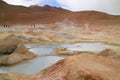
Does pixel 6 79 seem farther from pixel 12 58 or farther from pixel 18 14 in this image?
pixel 18 14

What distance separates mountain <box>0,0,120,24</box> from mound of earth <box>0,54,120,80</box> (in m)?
86.0

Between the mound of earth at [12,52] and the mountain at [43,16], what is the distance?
7463 centimetres

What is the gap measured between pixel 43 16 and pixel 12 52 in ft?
298

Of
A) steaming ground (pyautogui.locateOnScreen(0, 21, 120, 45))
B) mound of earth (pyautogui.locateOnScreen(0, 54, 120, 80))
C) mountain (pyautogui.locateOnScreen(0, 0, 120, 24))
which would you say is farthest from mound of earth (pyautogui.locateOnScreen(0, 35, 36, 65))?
mountain (pyautogui.locateOnScreen(0, 0, 120, 24))

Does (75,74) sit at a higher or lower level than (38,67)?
higher

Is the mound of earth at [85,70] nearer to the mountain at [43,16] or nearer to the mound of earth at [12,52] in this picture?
the mound of earth at [12,52]

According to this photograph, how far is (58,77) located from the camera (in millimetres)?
6109

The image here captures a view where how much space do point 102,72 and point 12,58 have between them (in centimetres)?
964

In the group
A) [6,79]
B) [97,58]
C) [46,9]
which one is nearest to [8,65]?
[6,79]

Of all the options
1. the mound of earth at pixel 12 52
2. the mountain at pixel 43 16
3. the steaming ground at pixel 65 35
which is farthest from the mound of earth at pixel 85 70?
the mountain at pixel 43 16

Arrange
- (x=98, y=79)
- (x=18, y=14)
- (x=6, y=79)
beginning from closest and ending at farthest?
(x=98, y=79)
(x=6, y=79)
(x=18, y=14)

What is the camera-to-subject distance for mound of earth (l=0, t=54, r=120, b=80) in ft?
19.0

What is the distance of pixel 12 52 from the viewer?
1750cm

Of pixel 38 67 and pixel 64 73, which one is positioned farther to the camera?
pixel 38 67
